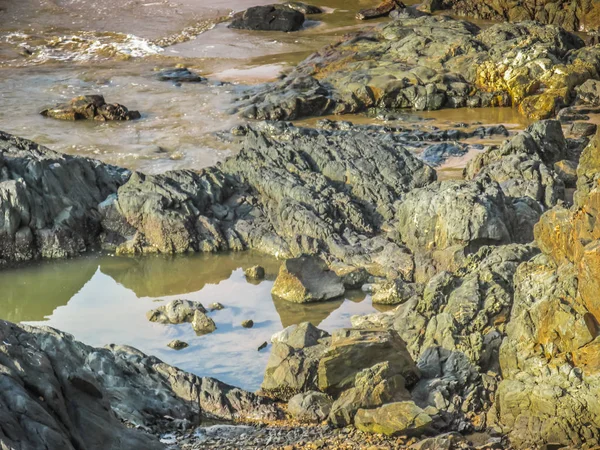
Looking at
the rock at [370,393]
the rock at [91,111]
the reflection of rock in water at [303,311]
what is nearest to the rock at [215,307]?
the reflection of rock in water at [303,311]

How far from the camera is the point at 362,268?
1094 cm

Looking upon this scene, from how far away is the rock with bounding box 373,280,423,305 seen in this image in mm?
10281

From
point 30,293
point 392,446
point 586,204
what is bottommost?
point 30,293

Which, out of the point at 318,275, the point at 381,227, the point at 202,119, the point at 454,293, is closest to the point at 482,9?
the point at 202,119

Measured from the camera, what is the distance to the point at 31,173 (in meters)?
12.4

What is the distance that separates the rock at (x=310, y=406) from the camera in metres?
7.62

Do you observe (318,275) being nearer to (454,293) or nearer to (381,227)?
(381,227)

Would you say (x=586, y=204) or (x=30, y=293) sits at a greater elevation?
(x=586, y=204)

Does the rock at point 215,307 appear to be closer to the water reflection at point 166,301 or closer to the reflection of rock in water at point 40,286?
the water reflection at point 166,301

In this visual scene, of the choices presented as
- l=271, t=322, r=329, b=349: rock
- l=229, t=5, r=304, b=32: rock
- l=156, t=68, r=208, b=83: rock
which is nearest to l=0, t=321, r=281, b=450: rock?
l=271, t=322, r=329, b=349: rock

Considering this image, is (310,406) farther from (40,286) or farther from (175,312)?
(40,286)

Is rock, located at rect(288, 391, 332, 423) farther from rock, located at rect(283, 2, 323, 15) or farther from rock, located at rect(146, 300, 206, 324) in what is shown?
rock, located at rect(283, 2, 323, 15)

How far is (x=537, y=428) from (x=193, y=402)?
288 cm

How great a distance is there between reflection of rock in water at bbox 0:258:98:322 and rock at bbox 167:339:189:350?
75.1 inches
